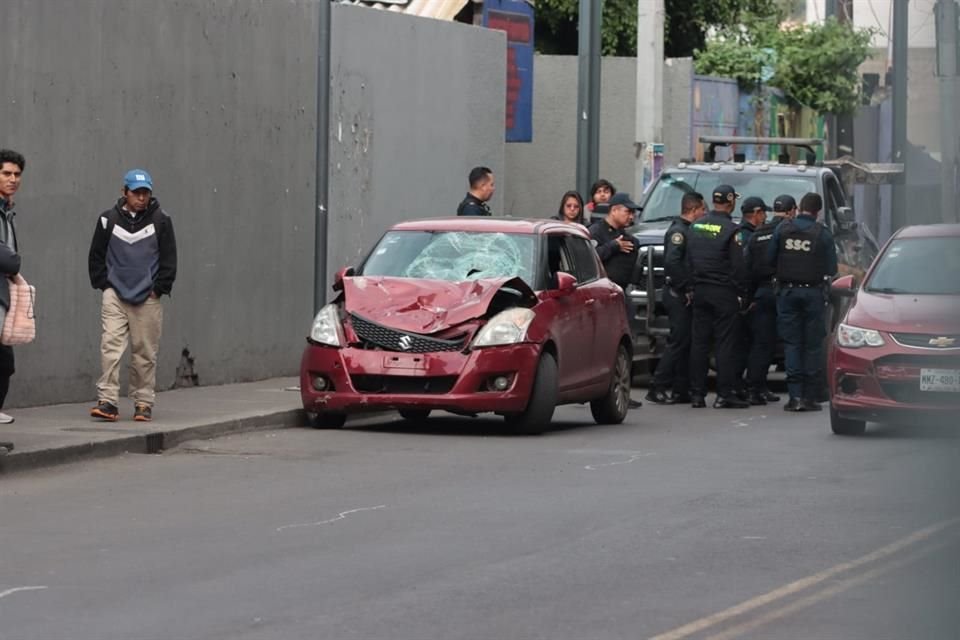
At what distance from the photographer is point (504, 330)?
13852 mm

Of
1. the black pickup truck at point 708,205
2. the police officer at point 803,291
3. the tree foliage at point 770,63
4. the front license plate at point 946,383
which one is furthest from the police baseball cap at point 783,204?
the tree foliage at point 770,63

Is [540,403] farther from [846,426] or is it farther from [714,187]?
[714,187]

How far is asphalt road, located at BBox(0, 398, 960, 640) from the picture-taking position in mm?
6387

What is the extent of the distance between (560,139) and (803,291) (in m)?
14.6

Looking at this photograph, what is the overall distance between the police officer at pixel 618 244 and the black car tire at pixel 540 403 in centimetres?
338

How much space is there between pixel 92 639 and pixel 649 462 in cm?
650

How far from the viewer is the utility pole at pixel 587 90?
2225 centimetres

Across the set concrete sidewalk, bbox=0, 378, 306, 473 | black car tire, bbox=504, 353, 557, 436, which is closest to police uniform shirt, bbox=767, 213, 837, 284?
black car tire, bbox=504, 353, 557, 436

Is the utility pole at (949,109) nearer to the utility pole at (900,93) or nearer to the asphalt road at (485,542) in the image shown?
the utility pole at (900,93)

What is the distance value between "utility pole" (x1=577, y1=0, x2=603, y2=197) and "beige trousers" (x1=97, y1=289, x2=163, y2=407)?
9381 mm

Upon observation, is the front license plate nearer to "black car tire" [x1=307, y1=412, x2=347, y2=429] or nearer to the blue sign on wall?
"black car tire" [x1=307, y1=412, x2=347, y2=429]

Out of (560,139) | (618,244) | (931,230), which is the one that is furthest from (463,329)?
(560,139)

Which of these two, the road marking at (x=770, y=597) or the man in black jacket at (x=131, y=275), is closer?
the road marking at (x=770, y=597)

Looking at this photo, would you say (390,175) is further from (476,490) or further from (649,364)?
(476,490)
